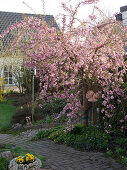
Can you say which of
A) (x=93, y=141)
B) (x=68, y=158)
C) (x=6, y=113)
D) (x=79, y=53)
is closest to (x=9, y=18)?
(x=6, y=113)

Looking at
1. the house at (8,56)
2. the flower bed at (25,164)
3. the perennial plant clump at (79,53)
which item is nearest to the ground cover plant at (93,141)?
the perennial plant clump at (79,53)

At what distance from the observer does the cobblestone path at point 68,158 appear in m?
4.78

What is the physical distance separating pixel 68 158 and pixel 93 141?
2.94ft

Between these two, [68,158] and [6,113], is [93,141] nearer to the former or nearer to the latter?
[68,158]

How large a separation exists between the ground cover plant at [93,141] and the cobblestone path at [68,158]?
185 millimetres

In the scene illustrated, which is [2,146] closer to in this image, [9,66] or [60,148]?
[60,148]

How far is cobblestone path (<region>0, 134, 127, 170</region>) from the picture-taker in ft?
15.7

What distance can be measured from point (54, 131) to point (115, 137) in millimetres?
2165

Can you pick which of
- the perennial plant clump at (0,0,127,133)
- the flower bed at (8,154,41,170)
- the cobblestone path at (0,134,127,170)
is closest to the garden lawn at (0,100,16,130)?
the cobblestone path at (0,134,127,170)

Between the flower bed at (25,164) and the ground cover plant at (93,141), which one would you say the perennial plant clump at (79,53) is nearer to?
the ground cover plant at (93,141)

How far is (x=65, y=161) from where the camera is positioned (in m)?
5.13

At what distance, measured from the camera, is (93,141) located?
19.4ft

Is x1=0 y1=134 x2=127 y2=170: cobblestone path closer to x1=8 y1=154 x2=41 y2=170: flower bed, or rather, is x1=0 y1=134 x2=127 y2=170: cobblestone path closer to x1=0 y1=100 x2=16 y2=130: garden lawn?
x1=8 y1=154 x2=41 y2=170: flower bed

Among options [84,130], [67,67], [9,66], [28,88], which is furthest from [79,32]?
[9,66]
